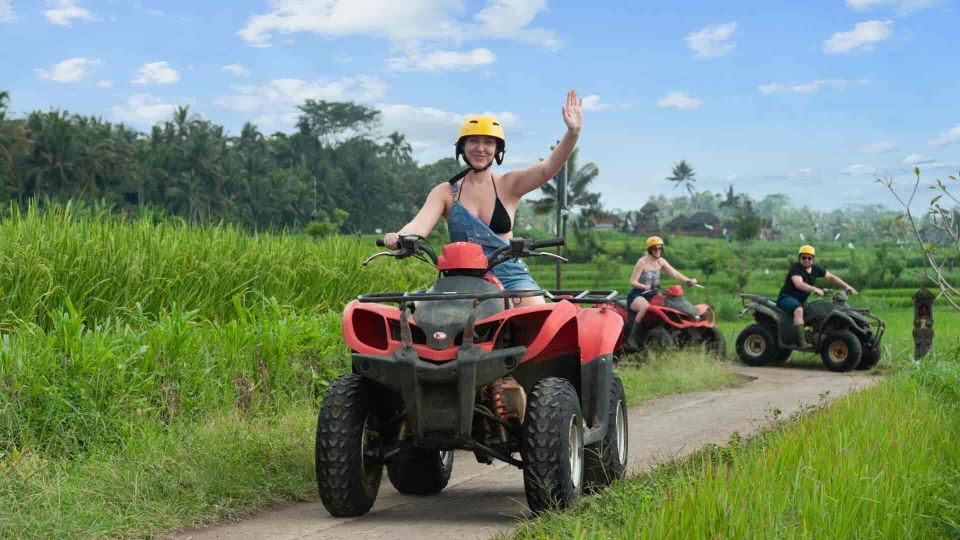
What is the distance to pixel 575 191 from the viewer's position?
6122 centimetres

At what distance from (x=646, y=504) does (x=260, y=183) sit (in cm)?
8026

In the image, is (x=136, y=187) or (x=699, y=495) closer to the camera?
(x=699, y=495)

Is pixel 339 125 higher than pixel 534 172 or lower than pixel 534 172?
higher

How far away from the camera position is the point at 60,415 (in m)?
7.23

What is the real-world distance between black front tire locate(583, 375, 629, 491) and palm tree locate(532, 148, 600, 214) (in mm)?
43900

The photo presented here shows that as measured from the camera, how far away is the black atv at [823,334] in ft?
56.1

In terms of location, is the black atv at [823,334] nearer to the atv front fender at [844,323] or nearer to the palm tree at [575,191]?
the atv front fender at [844,323]

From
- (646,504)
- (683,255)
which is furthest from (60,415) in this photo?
(683,255)

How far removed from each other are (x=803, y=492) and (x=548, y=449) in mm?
1153

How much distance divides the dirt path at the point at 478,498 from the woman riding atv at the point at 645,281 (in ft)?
16.7

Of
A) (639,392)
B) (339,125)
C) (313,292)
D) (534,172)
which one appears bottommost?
(639,392)

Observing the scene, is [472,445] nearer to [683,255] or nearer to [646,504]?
[646,504]

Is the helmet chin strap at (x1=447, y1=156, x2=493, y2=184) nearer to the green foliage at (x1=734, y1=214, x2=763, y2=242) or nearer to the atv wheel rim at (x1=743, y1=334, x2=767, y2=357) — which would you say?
the atv wheel rim at (x1=743, y1=334, x2=767, y2=357)

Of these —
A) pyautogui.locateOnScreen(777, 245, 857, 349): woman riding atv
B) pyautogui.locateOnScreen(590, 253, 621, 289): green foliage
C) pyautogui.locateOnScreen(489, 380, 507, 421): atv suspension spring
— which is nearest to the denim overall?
pyautogui.locateOnScreen(489, 380, 507, 421): atv suspension spring
